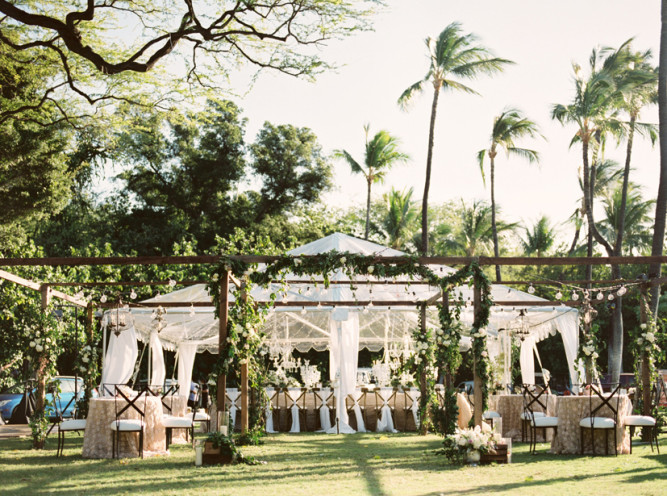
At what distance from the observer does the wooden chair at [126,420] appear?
32.2 feet

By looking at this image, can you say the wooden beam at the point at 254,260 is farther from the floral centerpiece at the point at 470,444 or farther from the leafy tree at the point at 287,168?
the leafy tree at the point at 287,168

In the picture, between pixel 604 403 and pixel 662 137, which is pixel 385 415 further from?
Result: pixel 662 137

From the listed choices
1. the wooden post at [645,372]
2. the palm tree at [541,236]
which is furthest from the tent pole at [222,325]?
the palm tree at [541,236]

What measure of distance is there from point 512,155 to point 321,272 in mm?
20030

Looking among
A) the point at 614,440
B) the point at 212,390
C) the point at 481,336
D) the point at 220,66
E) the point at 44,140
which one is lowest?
the point at 614,440

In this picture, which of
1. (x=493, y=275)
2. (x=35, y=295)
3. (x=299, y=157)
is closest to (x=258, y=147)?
(x=299, y=157)

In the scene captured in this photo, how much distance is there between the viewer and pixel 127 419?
1014 cm

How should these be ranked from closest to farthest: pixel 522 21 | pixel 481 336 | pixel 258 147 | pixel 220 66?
pixel 481 336
pixel 522 21
pixel 220 66
pixel 258 147

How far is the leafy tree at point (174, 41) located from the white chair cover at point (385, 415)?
674 centimetres

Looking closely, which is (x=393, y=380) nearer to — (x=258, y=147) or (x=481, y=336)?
(x=481, y=336)

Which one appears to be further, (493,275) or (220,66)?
(493,275)

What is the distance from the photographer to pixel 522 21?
36.4ft

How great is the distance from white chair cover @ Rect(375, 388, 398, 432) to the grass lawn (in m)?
4.27

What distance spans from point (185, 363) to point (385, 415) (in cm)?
481
